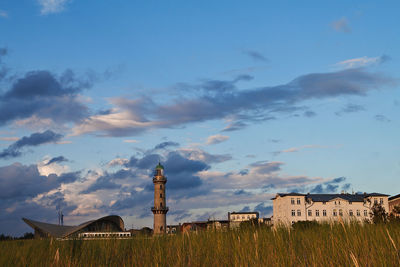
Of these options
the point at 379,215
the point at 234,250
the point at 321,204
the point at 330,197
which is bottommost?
the point at 234,250

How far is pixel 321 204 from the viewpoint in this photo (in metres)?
101

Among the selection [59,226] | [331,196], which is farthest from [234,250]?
[59,226]

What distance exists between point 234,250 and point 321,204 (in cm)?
9586

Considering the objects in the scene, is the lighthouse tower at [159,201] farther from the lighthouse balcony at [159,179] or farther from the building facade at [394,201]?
the building facade at [394,201]

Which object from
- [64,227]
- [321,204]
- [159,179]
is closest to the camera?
[159,179]

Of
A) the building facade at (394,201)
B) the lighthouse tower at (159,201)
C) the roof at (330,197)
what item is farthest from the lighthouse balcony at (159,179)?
the building facade at (394,201)

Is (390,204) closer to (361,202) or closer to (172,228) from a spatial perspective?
(361,202)

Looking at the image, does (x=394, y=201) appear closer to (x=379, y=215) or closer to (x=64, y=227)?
(x=379, y=215)

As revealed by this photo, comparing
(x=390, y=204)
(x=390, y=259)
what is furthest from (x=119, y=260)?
(x=390, y=204)

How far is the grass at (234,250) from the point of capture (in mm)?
9289

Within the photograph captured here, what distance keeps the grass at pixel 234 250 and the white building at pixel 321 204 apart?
287 feet

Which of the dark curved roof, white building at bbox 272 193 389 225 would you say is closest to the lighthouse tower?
the dark curved roof

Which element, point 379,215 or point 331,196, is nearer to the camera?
point 379,215

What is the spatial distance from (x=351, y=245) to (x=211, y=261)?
3.58 m
